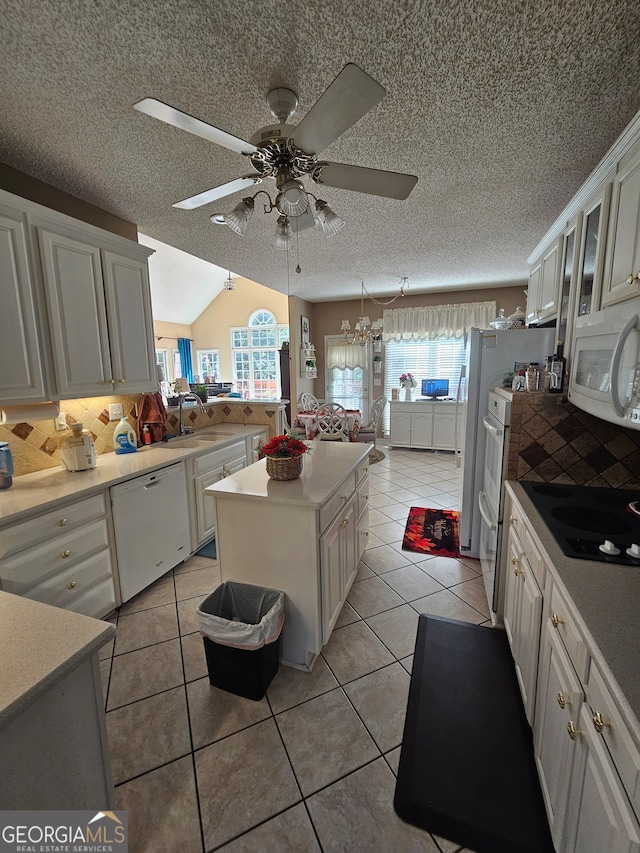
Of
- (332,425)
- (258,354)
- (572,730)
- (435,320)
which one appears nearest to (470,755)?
(572,730)

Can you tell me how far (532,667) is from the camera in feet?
4.49

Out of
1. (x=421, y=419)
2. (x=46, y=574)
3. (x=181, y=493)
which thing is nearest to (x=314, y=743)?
(x=46, y=574)

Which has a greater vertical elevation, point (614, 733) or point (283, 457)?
point (283, 457)

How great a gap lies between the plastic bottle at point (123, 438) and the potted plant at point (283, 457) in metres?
1.41

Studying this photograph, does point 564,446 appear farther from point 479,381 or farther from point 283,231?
point 283,231

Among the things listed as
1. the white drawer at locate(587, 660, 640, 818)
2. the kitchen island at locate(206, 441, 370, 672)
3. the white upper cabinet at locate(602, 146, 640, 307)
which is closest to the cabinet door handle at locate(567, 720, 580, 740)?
the white drawer at locate(587, 660, 640, 818)

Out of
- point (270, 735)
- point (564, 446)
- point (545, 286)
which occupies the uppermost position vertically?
Result: point (545, 286)

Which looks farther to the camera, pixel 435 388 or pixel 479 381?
pixel 435 388

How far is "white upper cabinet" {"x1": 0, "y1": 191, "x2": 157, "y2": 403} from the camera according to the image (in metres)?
1.84

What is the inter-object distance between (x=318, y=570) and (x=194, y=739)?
32.6 inches

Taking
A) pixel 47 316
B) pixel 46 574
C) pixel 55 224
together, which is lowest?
pixel 46 574

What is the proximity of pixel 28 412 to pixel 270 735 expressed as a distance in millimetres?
2129

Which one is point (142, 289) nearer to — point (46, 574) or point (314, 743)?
point (46, 574)

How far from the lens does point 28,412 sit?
2117 millimetres
